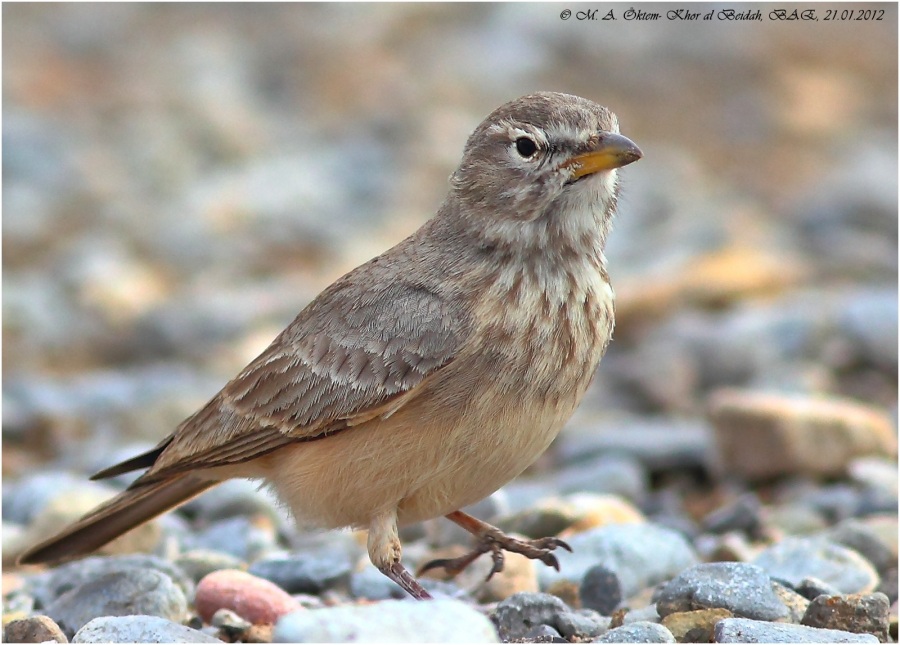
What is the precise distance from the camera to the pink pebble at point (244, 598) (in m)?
5.38

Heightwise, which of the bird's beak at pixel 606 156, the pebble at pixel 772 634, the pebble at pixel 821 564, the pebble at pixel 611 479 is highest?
the bird's beak at pixel 606 156

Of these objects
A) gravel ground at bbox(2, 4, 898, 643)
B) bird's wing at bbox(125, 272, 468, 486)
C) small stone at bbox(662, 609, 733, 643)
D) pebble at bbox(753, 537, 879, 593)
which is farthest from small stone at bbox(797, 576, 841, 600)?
A: bird's wing at bbox(125, 272, 468, 486)

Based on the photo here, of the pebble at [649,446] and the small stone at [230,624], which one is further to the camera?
the pebble at [649,446]

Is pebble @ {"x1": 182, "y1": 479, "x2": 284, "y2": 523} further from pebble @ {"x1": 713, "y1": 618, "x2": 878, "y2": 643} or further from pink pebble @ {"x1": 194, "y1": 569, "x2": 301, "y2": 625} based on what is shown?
A: pebble @ {"x1": 713, "y1": 618, "x2": 878, "y2": 643}

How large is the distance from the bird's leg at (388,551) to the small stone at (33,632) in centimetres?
123

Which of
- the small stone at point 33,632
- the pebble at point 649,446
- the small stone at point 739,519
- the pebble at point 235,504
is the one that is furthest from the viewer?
the pebble at point 649,446

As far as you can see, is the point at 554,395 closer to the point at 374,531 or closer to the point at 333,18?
the point at 374,531

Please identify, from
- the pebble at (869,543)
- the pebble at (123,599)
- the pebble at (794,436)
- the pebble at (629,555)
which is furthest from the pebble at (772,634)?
the pebble at (794,436)

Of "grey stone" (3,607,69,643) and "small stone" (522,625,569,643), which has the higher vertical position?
"small stone" (522,625,569,643)

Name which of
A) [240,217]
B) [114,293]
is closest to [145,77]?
[240,217]

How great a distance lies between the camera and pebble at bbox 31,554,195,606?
5.95 metres

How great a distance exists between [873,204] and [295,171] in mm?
6682

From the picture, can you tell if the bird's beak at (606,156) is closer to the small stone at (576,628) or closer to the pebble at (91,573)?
the small stone at (576,628)

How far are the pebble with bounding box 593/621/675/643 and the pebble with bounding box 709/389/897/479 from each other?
3.13m
